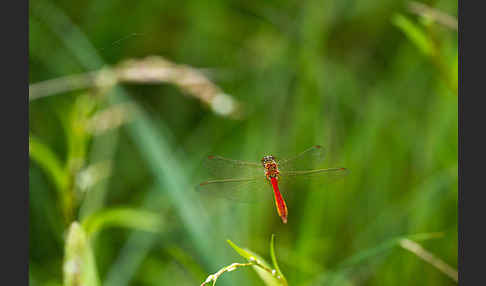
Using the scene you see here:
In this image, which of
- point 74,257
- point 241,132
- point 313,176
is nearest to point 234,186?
point 313,176

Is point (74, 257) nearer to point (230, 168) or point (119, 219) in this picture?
point (230, 168)

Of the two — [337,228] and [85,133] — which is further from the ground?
[85,133]

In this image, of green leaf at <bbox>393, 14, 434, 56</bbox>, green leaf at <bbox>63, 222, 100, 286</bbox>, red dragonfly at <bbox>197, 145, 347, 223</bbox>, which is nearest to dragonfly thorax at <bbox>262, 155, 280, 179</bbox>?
red dragonfly at <bbox>197, 145, 347, 223</bbox>

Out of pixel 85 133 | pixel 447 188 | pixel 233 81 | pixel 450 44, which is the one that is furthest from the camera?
pixel 233 81

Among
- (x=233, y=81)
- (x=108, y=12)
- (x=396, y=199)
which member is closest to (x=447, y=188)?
(x=396, y=199)

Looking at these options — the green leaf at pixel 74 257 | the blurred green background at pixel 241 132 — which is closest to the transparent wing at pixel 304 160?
the blurred green background at pixel 241 132

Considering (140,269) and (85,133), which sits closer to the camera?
(85,133)

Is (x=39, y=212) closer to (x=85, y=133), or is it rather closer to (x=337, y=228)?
(x=85, y=133)
